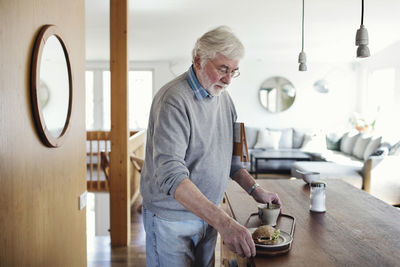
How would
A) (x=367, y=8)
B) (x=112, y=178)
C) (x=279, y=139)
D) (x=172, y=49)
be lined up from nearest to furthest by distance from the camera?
(x=112, y=178) → (x=367, y=8) → (x=172, y=49) → (x=279, y=139)

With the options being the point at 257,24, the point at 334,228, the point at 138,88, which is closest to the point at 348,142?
the point at 257,24

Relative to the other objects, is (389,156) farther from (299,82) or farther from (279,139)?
(299,82)

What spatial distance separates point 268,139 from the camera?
8.49m

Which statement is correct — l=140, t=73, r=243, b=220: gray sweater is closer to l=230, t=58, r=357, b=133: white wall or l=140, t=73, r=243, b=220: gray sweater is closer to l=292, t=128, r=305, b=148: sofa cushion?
l=292, t=128, r=305, b=148: sofa cushion

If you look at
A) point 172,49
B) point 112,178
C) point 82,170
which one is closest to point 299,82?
point 172,49

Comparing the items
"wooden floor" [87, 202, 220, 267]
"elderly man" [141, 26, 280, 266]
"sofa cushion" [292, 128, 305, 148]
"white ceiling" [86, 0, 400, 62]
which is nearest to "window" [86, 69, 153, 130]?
"white ceiling" [86, 0, 400, 62]

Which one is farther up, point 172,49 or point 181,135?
point 172,49

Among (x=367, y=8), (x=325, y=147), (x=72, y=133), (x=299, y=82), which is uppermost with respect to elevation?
(x=367, y=8)

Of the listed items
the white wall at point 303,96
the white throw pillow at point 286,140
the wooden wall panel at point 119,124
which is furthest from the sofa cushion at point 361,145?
the wooden wall panel at point 119,124

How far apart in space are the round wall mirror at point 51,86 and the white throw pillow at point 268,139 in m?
6.82

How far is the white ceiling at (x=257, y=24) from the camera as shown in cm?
487

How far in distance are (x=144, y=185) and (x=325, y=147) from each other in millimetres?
7184

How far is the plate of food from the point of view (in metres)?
1.43

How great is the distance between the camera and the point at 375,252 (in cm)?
148
